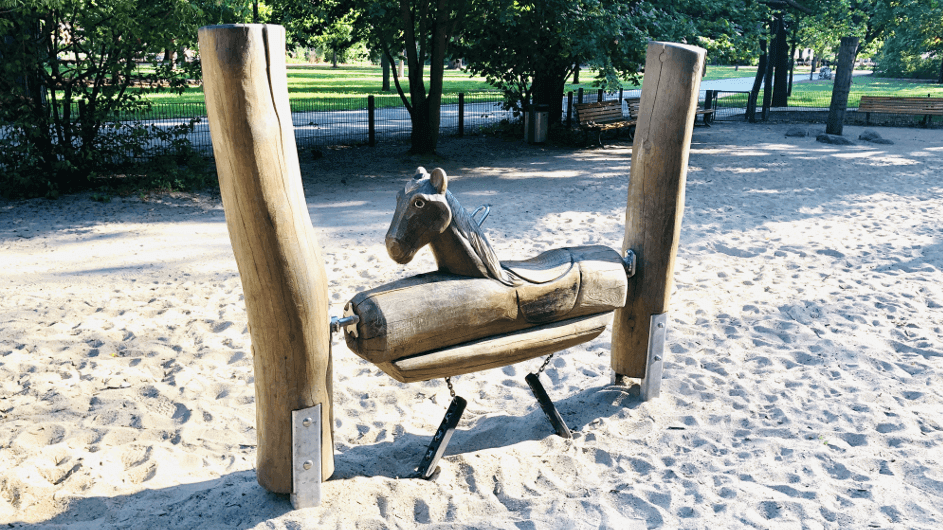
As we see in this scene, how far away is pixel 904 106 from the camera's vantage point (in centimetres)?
1922

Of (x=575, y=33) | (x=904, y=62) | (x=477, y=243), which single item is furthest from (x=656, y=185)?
(x=904, y=62)

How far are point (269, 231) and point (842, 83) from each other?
656 inches

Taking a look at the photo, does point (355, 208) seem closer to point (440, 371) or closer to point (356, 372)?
point (356, 372)

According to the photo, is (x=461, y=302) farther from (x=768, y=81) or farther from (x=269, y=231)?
(x=768, y=81)

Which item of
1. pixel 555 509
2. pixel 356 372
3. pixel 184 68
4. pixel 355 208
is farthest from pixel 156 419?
pixel 184 68

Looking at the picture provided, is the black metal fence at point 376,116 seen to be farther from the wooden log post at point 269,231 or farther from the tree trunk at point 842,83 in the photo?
the wooden log post at point 269,231

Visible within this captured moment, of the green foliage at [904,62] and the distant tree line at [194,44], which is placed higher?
the green foliage at [904,62]

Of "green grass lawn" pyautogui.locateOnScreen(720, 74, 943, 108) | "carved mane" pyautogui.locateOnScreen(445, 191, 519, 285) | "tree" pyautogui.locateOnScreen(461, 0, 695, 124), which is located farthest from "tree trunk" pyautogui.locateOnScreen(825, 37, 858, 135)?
"carved mane" pyautogui.locateOnScreen(445, 191, 519, 285)

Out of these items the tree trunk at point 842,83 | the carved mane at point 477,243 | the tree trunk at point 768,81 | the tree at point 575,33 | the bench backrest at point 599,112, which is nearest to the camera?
the carved mane at point 477,243

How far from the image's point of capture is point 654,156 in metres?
4.10

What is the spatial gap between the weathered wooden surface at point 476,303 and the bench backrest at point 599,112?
12145 mm

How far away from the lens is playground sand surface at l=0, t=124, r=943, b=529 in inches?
135

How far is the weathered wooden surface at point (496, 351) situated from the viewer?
3.29 metres

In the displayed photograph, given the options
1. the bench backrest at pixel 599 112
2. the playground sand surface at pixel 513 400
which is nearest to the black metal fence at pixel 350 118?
the bench backrest at pixel 599 112
